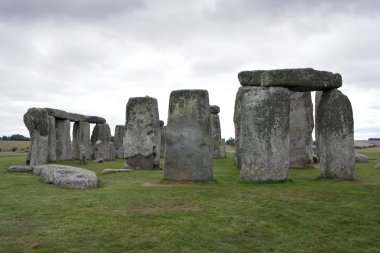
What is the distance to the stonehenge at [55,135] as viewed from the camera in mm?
21203

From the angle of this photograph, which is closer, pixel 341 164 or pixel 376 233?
pixel 376 233

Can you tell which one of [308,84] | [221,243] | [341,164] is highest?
[308,84]

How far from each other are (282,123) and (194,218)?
552 cm

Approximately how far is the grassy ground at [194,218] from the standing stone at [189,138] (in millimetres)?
798

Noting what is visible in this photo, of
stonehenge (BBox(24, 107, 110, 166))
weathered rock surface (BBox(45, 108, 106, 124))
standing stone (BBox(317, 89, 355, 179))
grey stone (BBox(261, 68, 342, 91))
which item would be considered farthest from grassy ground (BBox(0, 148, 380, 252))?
weathered rock surface (BBox(45, 108, 106, 124))

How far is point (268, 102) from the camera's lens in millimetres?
13648

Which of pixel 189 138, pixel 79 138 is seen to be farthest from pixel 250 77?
pixel 79 138

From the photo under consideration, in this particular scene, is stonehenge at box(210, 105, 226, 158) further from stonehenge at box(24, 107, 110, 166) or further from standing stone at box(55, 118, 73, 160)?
standing stone at box(55, 118, 73, 160)

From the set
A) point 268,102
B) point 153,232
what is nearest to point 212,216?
point 153,232

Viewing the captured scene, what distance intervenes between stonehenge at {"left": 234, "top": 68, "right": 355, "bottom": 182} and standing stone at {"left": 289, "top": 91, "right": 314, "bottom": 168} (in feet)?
18.7

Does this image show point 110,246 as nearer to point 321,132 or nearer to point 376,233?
point 376,233

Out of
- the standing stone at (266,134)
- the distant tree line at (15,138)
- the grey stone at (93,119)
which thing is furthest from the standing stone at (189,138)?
the distant tree line at (15,138)

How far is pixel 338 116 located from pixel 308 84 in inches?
63.6

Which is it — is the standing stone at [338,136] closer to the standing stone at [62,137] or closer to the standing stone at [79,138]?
the standing stone at [62,137]
